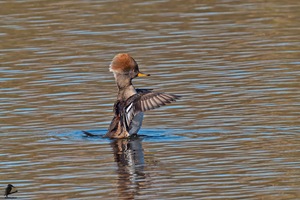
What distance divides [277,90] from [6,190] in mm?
5554

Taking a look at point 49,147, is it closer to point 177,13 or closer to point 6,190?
point 6,190

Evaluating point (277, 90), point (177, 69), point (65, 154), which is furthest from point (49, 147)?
point (177, 69)

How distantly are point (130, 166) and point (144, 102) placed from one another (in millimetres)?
1545

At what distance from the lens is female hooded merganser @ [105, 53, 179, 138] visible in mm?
11383

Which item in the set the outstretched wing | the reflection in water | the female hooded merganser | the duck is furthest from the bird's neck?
the duck

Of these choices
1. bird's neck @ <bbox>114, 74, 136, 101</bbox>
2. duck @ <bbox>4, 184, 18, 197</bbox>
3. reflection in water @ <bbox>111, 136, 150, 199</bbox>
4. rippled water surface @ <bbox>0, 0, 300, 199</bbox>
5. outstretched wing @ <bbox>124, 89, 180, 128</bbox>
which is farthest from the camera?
bird's neck @ <bbox>114, 74, 136, 101</bbox>

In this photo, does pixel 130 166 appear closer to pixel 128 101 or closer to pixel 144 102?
pixel 144 102

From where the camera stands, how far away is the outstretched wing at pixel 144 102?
11289mm

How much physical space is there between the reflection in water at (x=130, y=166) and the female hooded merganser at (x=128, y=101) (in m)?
0.14

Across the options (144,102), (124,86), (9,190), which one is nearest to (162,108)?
(124,86)

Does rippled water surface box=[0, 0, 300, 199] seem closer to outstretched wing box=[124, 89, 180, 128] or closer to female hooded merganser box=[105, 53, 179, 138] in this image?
female hooded merganser box=[105, 53, 179, 138]

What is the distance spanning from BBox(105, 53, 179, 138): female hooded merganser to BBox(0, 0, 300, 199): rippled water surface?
18 cm

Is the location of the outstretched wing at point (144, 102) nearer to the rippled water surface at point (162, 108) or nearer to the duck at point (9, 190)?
the rippled water surface at point (162, 108)

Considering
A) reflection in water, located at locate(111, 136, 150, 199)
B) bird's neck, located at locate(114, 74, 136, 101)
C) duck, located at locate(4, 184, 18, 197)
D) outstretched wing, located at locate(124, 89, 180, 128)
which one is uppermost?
bird's neck, located at locate(114, 74, 136, 101)
